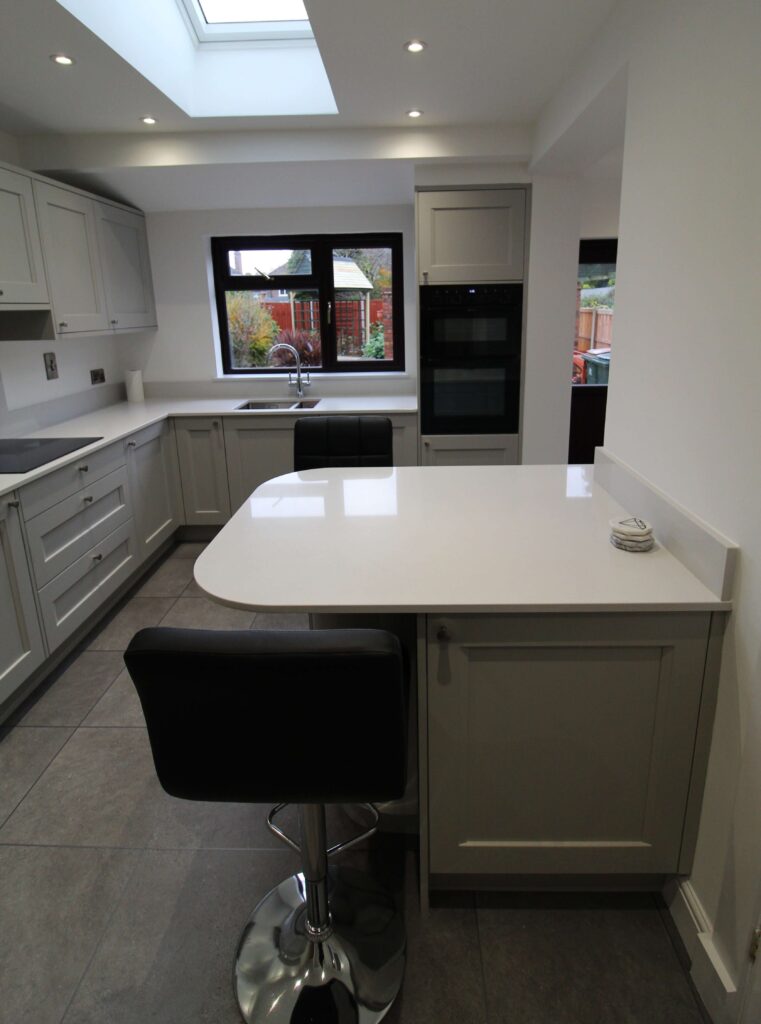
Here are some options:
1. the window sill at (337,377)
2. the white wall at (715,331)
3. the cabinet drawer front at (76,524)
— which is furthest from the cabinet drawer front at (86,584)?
the white wall at (715,331)

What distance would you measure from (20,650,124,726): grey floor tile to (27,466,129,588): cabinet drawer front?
1.43 feet

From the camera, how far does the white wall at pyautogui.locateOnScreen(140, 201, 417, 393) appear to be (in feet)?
13.8

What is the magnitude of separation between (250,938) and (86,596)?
1.84 metres

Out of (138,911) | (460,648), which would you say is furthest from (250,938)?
(460,648)

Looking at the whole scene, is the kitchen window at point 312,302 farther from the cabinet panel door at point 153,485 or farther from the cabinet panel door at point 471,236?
the cabinet panel door at point 153,485

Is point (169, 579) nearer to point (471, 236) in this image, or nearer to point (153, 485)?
point (153, 485)

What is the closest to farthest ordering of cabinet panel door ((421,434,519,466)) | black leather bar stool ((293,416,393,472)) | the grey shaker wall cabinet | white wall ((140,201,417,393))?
black leather bar stool ((293,416,393,472)) → the grey shaker wall cabinet → cabinet panel door ((421,434,519,466)) → white wall ((140,201,417,393))

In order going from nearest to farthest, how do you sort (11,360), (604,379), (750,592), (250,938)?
1. (750,592)
2. (250,938)
3. (11,360)
4. (604,379)

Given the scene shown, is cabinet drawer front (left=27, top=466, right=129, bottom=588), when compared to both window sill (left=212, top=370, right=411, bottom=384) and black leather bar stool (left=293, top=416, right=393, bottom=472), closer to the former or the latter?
black leather bar stool (left=293, top=416, right=393, bottom=472)

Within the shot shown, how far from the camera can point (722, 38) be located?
1347mm

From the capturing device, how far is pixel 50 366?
11.6ft

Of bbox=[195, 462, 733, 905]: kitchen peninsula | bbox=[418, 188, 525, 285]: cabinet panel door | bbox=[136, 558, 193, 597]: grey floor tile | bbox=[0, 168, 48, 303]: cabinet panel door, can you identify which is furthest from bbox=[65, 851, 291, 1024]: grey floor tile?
bbox=[418, 188, 525, 285]: cabinet panel door

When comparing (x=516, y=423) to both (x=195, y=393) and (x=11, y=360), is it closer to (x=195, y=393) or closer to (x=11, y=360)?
(x=195, y=393)

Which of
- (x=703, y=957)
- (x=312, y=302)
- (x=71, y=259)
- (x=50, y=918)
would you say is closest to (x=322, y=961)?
(x=50, y=918)
